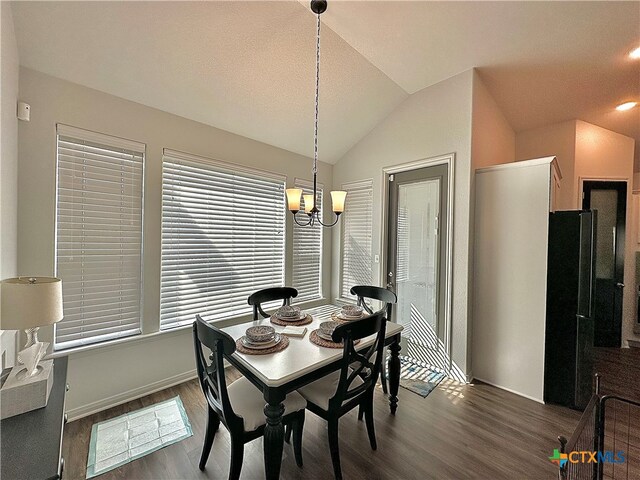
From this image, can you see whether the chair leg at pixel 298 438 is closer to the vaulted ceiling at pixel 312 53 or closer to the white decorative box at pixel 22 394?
the white decorative box at pixel 22 394

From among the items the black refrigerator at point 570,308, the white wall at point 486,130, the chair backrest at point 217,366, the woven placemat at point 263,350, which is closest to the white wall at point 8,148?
the chair backrest at point 217,366

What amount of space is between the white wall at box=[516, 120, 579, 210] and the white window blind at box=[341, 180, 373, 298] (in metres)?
2.45

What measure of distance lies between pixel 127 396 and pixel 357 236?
3.11 meters

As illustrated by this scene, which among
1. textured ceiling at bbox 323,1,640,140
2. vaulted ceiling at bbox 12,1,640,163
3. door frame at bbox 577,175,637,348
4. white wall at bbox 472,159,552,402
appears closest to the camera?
vaulted ceiling at bbox 12,1,640,163

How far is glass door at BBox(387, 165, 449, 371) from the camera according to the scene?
3068mm

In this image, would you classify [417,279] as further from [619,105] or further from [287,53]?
[619,105]

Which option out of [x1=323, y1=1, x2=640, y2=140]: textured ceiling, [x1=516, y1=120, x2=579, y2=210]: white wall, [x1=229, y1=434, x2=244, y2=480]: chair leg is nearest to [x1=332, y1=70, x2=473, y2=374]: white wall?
[x1=323, y1=1, x2=640, y2=140]: textured ceiling

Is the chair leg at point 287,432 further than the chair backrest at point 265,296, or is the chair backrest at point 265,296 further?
the chair backrest at point 265,296

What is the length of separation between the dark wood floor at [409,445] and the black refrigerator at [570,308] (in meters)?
0.23

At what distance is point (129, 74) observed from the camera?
2.21 m

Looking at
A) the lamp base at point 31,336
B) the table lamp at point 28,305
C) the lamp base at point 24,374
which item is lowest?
the lamp base at point 24,374

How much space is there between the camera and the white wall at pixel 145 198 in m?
1.98

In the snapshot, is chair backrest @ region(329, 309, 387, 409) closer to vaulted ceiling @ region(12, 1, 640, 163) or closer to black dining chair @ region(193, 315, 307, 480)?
black dining chair @ region(193, 315, 307, 480)

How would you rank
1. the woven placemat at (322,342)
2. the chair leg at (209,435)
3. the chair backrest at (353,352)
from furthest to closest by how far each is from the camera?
the woven placemat at (322,342), the chair leg at (209,435), the chair backrest at (353,352)
